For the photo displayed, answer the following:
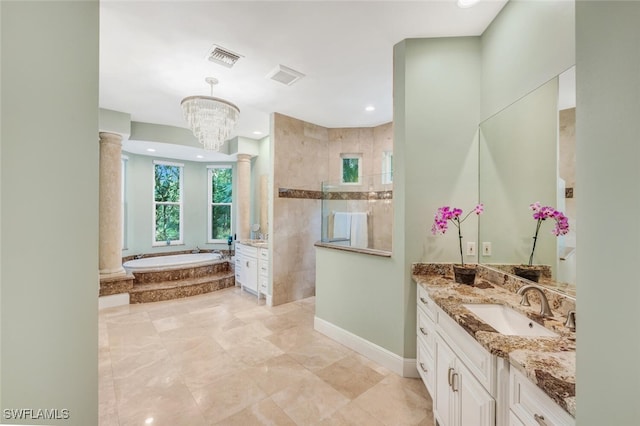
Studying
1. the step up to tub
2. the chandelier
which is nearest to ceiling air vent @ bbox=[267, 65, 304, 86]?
the chandelier

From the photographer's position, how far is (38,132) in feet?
2.29

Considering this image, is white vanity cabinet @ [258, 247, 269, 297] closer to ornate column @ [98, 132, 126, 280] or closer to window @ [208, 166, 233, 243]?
ornate column @ [98, 132, 126, 280]

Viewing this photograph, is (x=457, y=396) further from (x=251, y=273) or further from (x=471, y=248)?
(x=251, y=273)

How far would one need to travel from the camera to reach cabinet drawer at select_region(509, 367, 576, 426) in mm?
740

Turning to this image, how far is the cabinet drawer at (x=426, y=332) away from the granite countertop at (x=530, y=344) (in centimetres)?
26

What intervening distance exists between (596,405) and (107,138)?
17.2ft

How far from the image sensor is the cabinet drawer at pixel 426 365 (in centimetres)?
165

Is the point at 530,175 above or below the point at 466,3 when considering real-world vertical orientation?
below

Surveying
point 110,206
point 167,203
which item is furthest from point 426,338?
point 167,203

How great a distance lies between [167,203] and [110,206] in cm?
199

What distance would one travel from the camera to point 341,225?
338 centimetres

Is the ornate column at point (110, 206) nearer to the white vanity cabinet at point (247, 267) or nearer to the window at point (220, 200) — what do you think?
the white vanity cabinet at point (247, 267)

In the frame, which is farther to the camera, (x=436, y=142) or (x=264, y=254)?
(x=264, y=254)

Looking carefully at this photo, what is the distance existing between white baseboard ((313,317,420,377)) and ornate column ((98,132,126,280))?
3323mm
